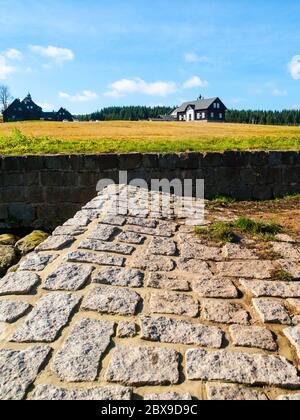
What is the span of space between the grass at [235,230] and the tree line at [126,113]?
94.2 meters

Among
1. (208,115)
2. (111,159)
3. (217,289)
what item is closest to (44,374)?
(217,289)

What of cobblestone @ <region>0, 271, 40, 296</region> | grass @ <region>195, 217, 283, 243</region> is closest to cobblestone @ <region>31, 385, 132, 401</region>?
cobblestone @ <region>0, 271, 40, 296</region>

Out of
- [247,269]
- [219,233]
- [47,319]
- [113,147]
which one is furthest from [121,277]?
[113,147]

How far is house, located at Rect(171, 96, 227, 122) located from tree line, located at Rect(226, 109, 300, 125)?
19.1ft

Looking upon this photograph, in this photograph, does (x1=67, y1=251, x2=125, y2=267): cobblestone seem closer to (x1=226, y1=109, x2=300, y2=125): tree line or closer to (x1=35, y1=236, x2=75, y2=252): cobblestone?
(x1=35, y1=236, x2=75, y2=252): cobblestone

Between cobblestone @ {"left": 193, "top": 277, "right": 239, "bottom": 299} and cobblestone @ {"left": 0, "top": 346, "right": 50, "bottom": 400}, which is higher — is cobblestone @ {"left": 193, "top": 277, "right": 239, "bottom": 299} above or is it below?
below

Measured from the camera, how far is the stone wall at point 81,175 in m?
8.16

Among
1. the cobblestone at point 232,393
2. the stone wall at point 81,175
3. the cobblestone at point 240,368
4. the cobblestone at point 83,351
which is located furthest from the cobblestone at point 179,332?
the stone wall at point 81,175

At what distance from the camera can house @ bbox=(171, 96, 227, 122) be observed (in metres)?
89.2

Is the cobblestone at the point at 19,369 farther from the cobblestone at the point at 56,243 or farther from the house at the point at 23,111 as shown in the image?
the house at the point at 23,111

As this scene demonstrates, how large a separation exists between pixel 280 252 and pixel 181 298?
1729 millimetres

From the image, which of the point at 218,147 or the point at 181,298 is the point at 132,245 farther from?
the point at 218,147

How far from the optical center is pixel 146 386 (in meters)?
2.22
